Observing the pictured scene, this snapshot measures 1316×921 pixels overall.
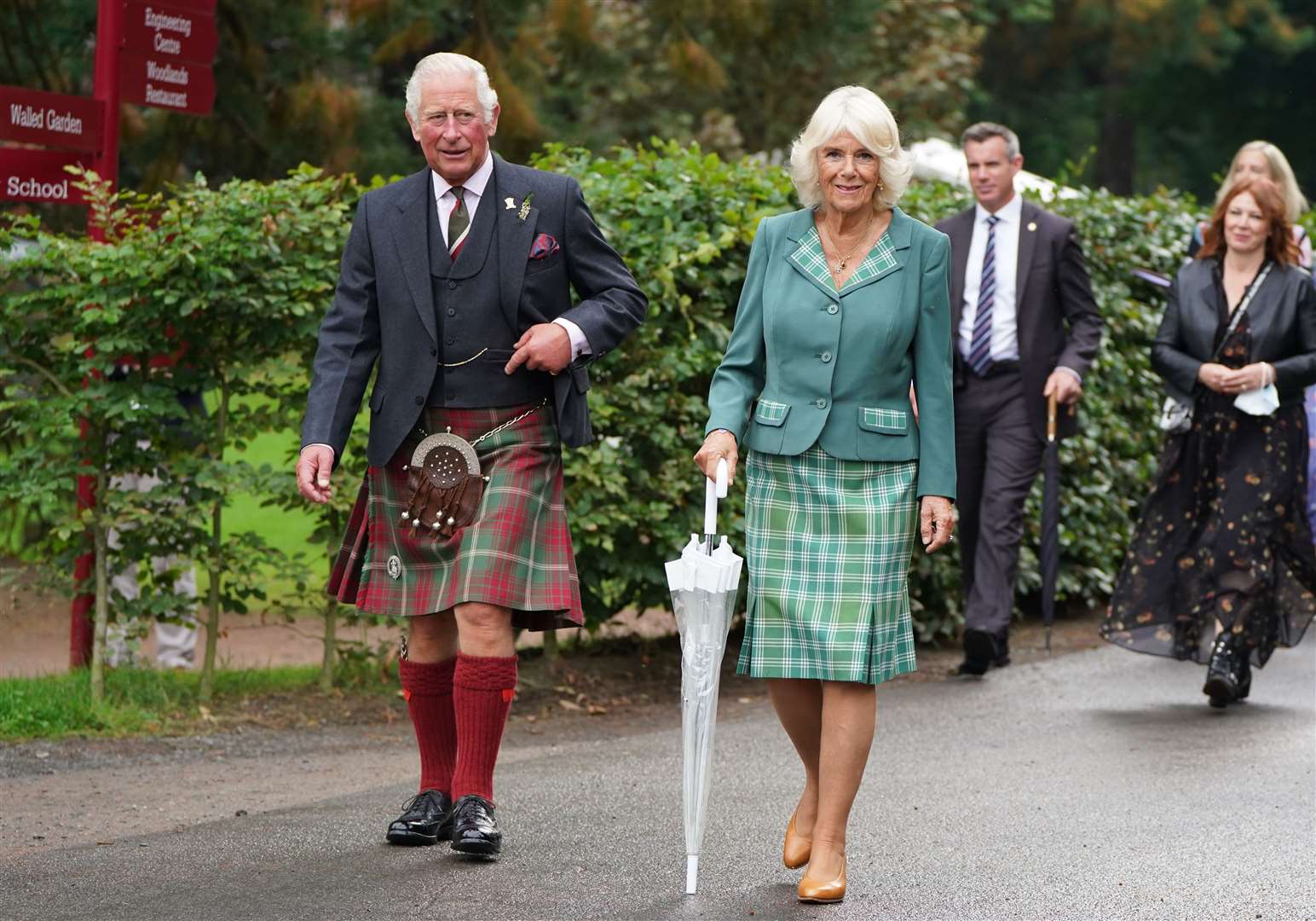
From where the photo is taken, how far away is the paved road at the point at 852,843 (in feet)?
15.9

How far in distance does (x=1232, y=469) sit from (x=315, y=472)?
4.28m

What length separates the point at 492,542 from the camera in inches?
208

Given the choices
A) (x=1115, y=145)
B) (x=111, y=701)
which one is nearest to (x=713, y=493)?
(x=111, y=701)

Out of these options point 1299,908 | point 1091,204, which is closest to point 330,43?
point 1091,204

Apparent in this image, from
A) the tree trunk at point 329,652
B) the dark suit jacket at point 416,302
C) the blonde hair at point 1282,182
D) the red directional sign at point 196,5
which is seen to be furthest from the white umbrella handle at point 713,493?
the red directional sign at point 196,5

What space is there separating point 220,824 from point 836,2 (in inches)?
520

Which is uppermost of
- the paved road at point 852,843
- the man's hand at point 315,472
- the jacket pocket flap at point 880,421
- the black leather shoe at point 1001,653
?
the jacket pocket flap at point 880,421

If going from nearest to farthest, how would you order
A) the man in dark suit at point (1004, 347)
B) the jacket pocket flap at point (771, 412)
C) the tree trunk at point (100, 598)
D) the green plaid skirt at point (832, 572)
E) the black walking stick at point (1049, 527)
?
the green plaid skirt at point (832, 572) → the jacket pocket flap at point (771, 412) → the tree trunk at point (100, 598) → the man in dark suit at point (1004, 347) → the black walking stick at point (1049, 527)

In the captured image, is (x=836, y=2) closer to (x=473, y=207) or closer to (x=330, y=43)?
(x=330, y=43)

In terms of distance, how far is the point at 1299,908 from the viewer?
4.91 meters

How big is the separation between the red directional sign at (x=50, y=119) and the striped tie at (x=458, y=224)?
9.03ft

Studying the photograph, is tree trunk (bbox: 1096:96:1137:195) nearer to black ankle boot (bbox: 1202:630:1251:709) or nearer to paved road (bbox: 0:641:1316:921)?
black ankle boot (bbox: 1202:630:1251:709)

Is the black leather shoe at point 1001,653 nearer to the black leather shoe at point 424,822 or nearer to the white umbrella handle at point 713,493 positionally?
the black leather shoe at point 424,822

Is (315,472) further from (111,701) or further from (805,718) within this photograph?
(111,701)
